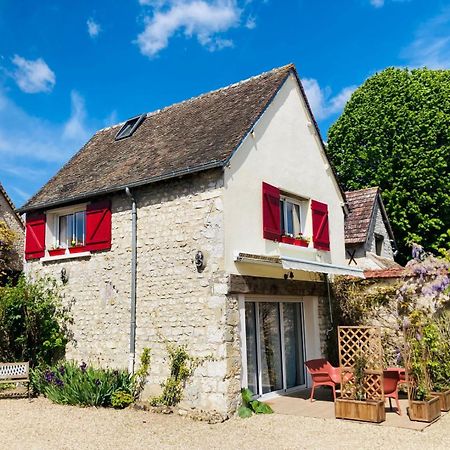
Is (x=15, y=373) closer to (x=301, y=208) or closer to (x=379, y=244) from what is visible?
(x=301, y=208)

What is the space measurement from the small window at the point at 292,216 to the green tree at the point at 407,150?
48.0ft

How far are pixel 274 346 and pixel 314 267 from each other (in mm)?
2935

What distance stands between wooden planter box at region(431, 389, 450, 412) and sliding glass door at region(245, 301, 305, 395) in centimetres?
450

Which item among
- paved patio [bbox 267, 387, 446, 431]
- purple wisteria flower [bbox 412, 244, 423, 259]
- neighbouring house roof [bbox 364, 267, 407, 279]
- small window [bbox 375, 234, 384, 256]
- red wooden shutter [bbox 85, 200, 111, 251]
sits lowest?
paved patio [bbox 267, 387, 446, 431]

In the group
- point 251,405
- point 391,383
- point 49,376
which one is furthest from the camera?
point 49,376

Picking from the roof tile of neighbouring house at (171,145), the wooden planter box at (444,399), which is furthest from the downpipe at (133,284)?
the wooden planter box at (444,399)

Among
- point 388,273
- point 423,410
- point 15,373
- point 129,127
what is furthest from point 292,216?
point 15,373

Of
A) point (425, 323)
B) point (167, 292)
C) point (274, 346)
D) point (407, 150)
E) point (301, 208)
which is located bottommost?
point (274, 346)

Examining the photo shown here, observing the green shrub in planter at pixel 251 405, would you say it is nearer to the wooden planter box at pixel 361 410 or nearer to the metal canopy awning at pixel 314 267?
the wooden planter box at pixel 361 410

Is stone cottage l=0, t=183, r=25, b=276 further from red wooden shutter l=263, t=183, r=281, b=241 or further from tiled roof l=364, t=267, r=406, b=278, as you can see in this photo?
tiled roof l=364, t=267, r=406, b=278

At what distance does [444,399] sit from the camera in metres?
12.0

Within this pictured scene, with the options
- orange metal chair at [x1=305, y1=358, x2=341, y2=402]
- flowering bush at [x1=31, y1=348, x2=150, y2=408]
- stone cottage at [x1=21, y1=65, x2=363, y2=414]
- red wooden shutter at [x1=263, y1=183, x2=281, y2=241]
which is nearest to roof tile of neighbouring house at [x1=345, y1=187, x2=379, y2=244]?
stone cottage at [x1=21, y1=65, x2=363, y2=414]

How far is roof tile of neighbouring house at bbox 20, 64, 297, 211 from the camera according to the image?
1416cm

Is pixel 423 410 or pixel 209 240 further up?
pixel 209 240
